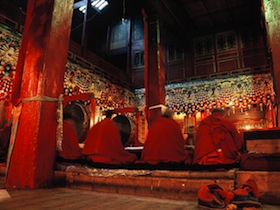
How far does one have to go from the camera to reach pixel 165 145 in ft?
12.6

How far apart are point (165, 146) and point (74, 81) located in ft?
15.2

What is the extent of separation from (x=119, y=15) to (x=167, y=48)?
3374 millimetres

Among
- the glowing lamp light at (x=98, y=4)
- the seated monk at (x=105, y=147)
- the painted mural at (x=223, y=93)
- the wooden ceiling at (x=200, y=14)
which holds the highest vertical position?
the glowing lamp light at (x=98, y=4)

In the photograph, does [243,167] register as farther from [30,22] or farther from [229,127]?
[30,22]


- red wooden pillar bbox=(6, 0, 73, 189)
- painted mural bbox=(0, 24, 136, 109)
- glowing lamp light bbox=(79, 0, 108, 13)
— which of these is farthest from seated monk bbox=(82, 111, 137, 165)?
glowing lamp light bbox=(79, 0, 108, 13)

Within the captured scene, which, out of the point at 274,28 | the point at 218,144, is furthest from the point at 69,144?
the point at 274,28

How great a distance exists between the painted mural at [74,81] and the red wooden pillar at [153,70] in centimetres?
240

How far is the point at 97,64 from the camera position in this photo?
9.06m

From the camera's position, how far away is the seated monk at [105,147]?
4.07 m

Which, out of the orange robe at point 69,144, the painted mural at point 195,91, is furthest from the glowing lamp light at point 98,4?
the orange robe at point 69,144

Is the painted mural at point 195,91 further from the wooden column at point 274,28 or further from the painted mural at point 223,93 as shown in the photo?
the wooden column at point 274,28

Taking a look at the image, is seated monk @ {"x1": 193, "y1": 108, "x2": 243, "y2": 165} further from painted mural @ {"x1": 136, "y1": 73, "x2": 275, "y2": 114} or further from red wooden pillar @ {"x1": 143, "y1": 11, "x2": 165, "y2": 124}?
painted mural @ {"x1": 136, "y1": 73, "x2": 275, "y2": 114}

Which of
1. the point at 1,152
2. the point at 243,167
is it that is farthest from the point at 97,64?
the point at 243,167

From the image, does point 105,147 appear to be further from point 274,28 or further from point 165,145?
point 274,28
